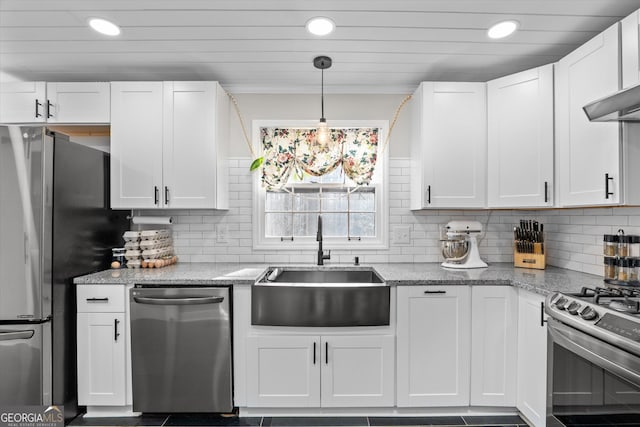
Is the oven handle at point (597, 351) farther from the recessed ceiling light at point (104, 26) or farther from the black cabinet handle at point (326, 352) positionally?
the recessed ceiling light at point (104, 26)

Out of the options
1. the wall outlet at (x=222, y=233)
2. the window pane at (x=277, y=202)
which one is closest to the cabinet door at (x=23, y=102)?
the wall outlet at (x=222, y=233)

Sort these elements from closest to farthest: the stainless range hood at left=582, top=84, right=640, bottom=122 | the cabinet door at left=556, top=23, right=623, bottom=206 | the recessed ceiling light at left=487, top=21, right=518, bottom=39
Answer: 1. the stainless range hood at left=582, top=84, right=640, bottom=122
2. the cabinet door at left=556, top=23, right=623, bottom=206
3. the recessed ceiling light at left=487, top=21, right=518, bottom=39

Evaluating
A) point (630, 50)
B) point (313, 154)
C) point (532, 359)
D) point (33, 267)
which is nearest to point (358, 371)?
point (532, 359)

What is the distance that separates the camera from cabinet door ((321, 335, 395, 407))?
214cm

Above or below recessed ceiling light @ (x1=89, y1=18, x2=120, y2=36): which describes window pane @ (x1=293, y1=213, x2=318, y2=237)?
below

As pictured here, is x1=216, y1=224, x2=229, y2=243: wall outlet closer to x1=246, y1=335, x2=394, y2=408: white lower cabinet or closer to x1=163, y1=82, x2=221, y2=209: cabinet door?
x1=163, y1=82, x2=221, y2=209: cabinet door

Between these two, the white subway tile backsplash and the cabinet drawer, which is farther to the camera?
the white subway tile backsplash

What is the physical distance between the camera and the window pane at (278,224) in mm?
2969

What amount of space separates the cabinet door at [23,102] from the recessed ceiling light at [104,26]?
2.98 feet

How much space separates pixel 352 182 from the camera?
2943mm

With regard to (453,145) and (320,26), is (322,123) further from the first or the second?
(453,145)

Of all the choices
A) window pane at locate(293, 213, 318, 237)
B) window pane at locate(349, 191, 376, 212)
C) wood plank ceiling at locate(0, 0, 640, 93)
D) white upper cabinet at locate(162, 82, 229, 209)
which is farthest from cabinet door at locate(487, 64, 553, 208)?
white upper cabinet at locate(162, 82, 229, 209)

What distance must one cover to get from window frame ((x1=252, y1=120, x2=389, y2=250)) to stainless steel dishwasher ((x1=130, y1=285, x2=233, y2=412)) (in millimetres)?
844

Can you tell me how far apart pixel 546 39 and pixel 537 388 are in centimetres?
205
